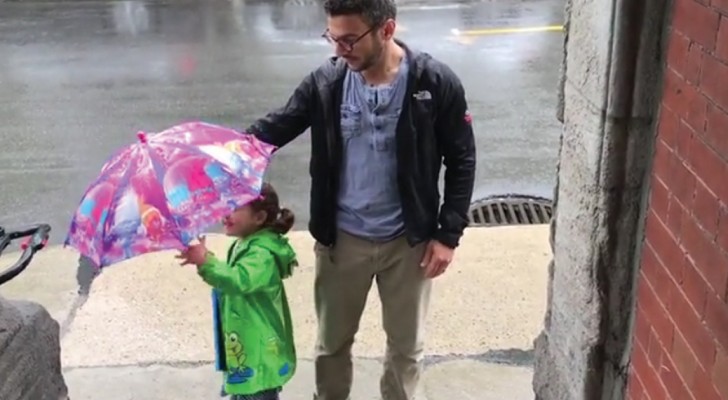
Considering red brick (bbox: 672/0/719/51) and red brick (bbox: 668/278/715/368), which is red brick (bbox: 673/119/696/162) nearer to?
red brick (bbox: 672/0/719/51)

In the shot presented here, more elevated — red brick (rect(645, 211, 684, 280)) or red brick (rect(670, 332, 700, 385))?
red brick (rect(645, 211, 684, 280))

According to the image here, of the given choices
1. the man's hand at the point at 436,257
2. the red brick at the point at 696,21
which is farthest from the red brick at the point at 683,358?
the man's hand at the point at 436,257

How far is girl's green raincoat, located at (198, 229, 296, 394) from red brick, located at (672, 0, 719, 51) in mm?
1431

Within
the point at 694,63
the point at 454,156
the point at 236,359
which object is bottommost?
the point at 236,359

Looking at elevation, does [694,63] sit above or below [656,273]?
above

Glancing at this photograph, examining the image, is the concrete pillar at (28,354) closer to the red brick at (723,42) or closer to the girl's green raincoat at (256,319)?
the girl's green raincoat at (256,319)

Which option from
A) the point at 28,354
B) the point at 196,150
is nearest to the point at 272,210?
the point at 196,150

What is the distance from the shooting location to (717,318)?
2275mm

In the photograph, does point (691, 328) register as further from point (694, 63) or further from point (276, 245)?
point (276, 245)

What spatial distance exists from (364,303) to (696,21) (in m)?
1.65

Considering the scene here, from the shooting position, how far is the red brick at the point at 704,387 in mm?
2289

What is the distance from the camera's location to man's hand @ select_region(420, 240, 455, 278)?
3.32 meters

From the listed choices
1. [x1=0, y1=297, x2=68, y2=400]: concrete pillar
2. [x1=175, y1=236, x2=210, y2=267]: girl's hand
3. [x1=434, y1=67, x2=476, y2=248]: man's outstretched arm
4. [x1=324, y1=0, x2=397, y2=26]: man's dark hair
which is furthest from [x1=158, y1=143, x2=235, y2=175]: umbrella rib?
[x1=0, y1=297, x2=68, y2=400]: concrete pillar

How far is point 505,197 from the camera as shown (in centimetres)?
633
